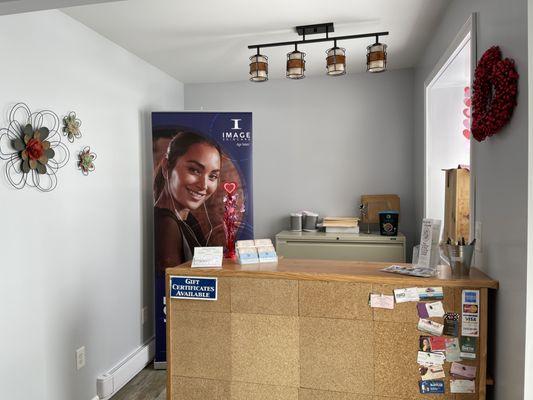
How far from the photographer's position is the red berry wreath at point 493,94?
4.73ft

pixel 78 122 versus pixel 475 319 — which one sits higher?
pixel 78 122

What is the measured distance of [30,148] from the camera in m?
2.14

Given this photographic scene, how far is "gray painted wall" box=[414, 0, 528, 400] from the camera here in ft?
4.51

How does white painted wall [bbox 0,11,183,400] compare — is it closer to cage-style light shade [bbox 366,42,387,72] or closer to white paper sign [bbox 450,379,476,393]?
cage-style light shade [bbox 366,42,387,72]

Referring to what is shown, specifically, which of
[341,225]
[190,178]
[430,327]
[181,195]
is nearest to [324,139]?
[341,225]

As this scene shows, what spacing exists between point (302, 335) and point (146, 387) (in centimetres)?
173

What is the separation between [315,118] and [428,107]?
1.17 meters

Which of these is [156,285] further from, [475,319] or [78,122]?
[475,319]

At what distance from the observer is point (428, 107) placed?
123 inches

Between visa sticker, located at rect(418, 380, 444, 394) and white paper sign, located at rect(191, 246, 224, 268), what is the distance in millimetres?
1082

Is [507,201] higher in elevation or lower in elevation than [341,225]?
higher

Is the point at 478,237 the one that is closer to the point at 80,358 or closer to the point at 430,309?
the point at 430,309

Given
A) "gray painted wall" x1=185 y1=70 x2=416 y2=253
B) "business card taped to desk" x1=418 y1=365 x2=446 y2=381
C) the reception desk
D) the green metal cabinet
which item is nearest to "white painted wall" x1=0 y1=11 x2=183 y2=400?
the reception desk

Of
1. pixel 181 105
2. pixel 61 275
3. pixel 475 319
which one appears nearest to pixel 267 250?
pixel 475 319
